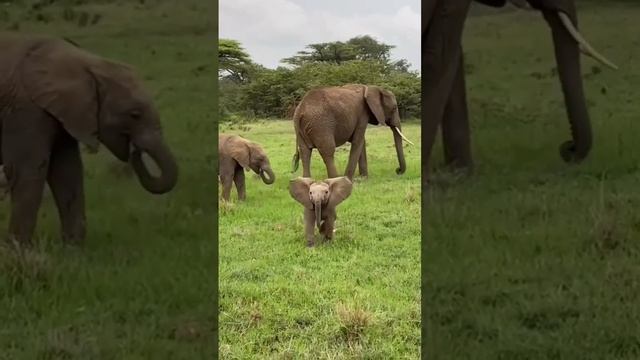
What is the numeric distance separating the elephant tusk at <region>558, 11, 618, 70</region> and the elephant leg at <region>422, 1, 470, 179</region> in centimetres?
36

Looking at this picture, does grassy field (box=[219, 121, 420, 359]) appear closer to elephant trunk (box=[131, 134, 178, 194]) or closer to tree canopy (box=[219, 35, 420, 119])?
tree canopy (box=[219, 35, 420, 119])

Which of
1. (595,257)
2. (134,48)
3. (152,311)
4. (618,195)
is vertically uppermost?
(134,48)

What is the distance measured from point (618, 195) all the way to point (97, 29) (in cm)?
193

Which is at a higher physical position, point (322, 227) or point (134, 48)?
point (134, 48)

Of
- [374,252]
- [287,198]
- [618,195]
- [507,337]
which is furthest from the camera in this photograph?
[287,198]

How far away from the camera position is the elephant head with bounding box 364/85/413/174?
14.3 feet

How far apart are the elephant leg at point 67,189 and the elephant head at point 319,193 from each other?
1.28 meters

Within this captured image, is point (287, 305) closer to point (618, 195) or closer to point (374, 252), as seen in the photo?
point (374, 252)

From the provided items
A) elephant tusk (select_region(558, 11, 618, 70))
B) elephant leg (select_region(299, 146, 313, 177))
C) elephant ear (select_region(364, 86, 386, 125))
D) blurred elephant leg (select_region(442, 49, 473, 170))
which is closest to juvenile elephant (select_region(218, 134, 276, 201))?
elephant leg (select_region(299, 146, 313, 177))

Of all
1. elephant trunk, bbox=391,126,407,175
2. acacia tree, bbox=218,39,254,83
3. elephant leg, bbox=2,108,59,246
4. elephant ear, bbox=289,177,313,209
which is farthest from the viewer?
elephant trunk, bbox=391,126,407,175

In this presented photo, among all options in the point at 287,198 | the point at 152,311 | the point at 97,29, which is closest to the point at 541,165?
the point at 152,311

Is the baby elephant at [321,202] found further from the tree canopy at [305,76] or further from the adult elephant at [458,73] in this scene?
the adult elephant at [458,73]

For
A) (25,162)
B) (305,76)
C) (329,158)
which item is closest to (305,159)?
(329,158)

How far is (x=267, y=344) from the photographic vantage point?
2627 millimetres
